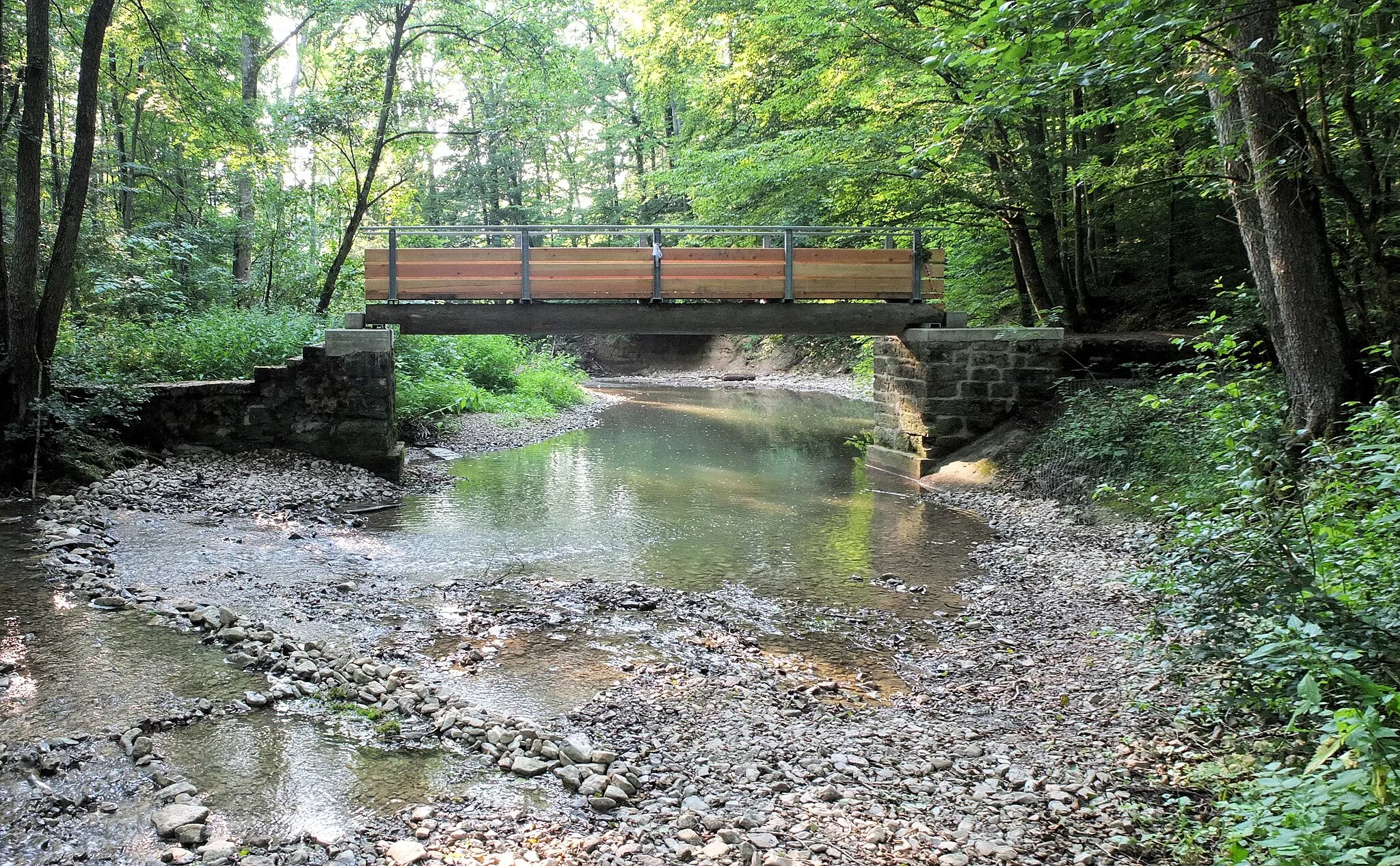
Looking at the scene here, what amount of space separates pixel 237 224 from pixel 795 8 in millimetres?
14018

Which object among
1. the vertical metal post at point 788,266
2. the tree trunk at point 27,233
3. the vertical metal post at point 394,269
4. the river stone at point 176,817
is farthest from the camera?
the vertical metal post at point 788,266

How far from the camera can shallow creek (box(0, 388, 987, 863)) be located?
4.03 metres

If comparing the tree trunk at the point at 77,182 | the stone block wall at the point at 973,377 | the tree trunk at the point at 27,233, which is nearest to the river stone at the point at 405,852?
the tree trunk at the point at 27,233

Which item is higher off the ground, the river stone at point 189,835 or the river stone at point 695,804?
the river stone at point 189,835

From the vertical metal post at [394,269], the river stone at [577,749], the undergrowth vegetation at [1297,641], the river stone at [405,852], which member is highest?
the vertical metal post at [394,269]

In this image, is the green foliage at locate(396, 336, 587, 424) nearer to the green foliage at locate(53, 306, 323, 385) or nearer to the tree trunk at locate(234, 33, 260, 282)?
the green foliage at locate(53, 306, 323, 385)

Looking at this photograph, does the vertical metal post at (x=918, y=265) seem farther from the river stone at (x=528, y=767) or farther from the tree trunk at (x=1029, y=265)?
the river stone at (x=528, y=767)

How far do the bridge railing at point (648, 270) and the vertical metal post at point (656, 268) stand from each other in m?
0.01

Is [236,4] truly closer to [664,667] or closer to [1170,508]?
[664,667]

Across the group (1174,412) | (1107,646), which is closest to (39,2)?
(1107,646)

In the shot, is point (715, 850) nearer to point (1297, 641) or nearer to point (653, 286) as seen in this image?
point (1297, 641)

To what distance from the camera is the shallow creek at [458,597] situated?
Answer: 4.03 meters

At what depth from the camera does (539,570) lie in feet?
25.4

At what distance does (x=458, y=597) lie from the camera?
6816mm
